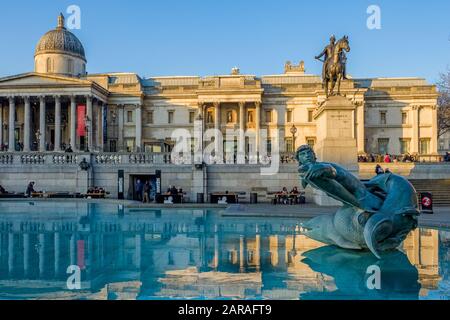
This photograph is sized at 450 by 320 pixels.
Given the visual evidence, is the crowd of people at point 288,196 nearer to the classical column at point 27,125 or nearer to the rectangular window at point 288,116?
the rectangular window at point 288,116

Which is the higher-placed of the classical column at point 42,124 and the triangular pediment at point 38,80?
the triangular pediment at point 38,80

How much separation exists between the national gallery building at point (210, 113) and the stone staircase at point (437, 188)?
35.9 m

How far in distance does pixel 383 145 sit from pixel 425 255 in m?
65.6

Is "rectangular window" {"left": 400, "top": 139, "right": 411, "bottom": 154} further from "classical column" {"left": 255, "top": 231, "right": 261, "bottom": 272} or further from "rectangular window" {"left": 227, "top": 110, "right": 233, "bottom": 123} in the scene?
"classical column" {"left": 255, "top": 231, "right": 261, "bottom": 272}

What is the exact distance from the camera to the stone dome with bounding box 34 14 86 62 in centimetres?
7756

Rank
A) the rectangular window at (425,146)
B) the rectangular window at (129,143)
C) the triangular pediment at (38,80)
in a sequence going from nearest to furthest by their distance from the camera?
the triangular pediment at (38,80)
the rectangular window at (425,146)
the rectangular window at (129,143)

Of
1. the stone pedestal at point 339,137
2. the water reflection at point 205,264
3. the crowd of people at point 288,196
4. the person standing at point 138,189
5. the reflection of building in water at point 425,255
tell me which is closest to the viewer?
the water reflection at point 205,264

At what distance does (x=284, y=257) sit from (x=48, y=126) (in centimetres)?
6911

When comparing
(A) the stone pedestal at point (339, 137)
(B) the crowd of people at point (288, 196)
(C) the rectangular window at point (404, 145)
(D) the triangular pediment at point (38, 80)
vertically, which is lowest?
(B) the crowd of people at point (288, 196)

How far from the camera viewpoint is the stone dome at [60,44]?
7756cm

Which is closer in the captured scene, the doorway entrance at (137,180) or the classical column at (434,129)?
the doorway entrance at (137,180)

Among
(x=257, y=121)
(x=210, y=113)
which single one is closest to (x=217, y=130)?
(x=210, y=113)

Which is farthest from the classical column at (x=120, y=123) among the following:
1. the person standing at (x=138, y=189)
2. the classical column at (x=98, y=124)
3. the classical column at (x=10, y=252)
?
the classical column at (x=10, y=252)

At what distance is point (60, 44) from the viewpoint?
77.8 m
